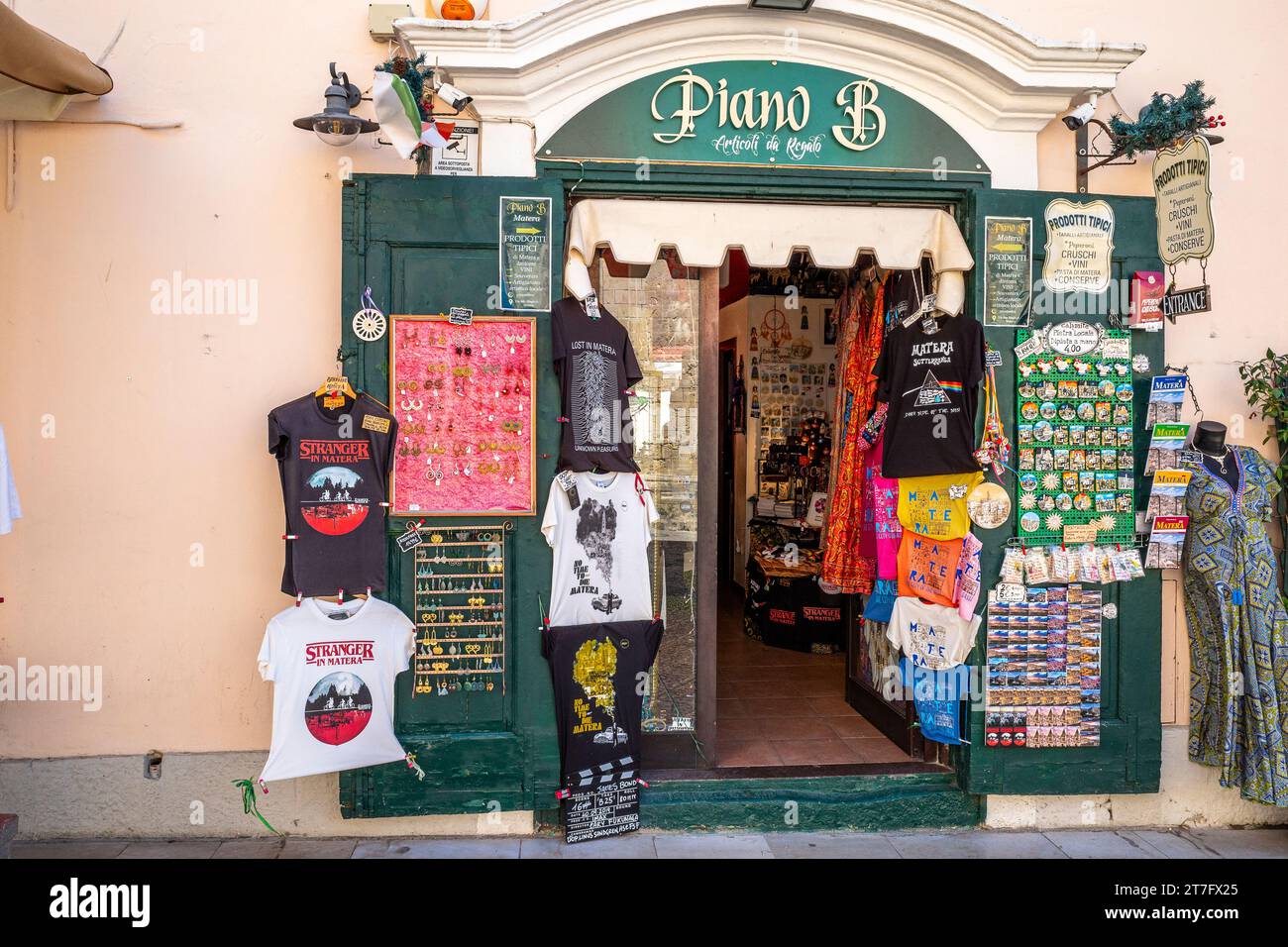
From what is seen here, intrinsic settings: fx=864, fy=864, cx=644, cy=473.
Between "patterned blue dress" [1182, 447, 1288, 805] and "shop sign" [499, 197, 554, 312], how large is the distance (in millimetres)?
3498

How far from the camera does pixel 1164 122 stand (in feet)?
14.2

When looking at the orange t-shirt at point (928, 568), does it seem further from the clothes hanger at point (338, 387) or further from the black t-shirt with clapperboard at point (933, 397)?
the clothes hanger at point (338, 387)

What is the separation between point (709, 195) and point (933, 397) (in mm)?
1568

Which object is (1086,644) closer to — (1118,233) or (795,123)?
(1118,233)

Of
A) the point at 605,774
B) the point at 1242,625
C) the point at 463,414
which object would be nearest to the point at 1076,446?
the point at 1242,625

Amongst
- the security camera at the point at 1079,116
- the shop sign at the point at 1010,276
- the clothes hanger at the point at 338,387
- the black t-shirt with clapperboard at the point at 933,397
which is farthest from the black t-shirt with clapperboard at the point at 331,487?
the security camera at the point at 1079,116

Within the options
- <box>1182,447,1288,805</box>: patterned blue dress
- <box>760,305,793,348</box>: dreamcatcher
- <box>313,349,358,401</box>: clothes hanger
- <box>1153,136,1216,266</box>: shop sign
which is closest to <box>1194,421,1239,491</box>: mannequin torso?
<box>1182,447,1288,805</box>: patterned blue dress

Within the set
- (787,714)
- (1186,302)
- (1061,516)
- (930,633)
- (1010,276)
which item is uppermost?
(1010,276)

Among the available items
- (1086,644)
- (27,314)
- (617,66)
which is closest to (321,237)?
(27,314)

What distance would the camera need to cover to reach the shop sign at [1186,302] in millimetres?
4207

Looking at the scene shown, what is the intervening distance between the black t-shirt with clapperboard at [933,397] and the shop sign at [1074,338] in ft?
1.36

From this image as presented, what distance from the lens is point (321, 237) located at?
431 cm

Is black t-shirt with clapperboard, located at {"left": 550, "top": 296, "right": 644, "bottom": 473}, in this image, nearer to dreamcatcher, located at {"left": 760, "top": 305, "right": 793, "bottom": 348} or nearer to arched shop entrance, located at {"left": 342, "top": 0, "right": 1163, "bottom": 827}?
arched shop entrance, located at {"left": 342, "top": 0, "right": 1163, "bottom": 827}

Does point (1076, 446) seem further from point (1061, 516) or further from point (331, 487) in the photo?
point (331, 487)
